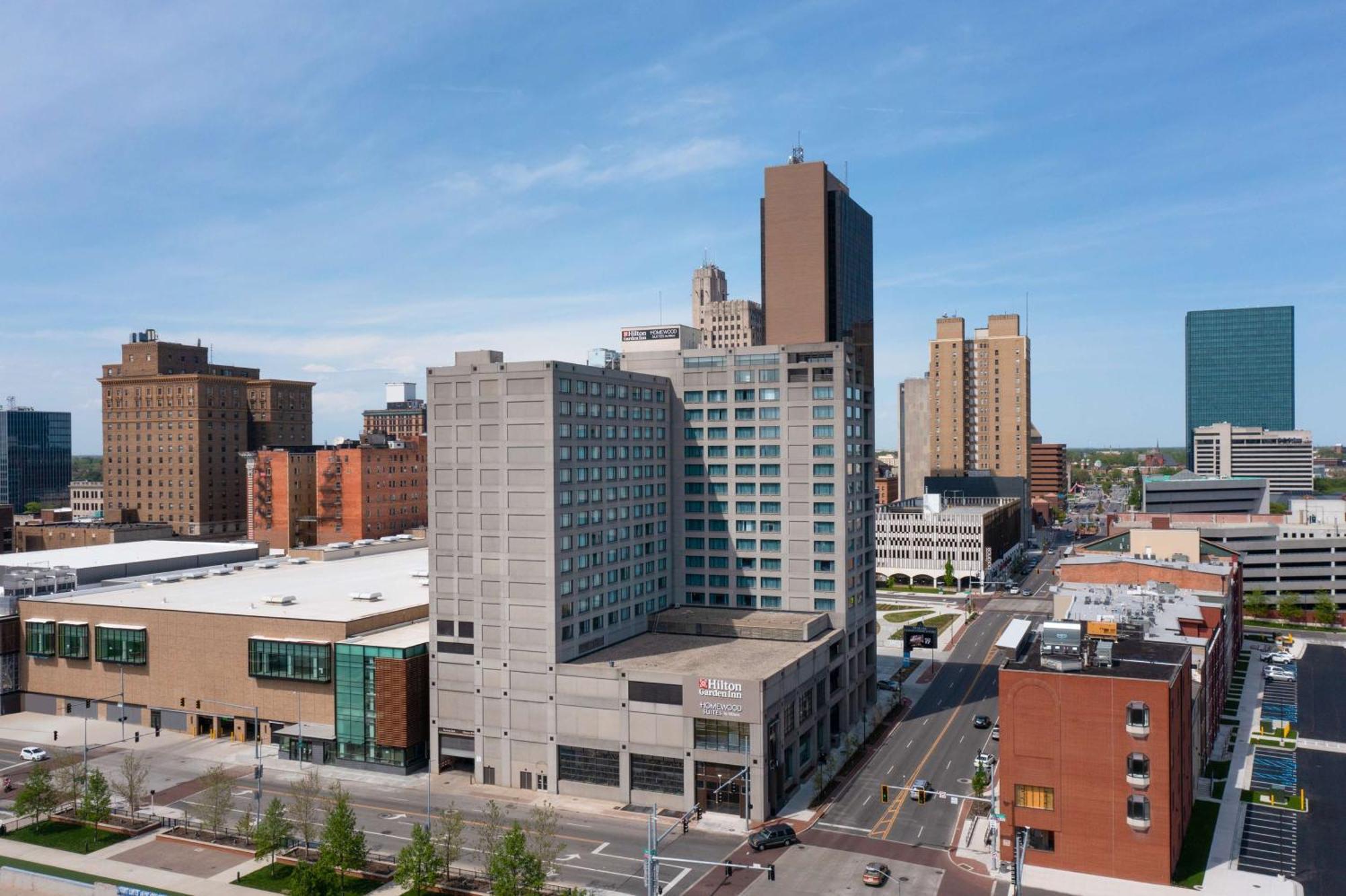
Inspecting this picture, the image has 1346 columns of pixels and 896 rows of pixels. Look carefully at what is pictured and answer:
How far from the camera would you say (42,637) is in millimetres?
116938

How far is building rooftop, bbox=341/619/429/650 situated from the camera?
9681 centimetres

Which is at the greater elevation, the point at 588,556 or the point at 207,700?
the point at 588,556

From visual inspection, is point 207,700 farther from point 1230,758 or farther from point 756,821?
point 1230,758

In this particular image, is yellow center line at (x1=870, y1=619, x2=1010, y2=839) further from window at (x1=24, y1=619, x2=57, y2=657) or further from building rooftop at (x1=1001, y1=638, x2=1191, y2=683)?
window at (x1=24, y1=619, x2=57, y2=657)

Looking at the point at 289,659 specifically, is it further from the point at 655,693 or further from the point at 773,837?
the point at 773,837

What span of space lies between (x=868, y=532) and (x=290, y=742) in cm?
6987

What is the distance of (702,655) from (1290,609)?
14035cm

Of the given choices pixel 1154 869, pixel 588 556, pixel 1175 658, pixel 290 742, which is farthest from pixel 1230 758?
pixel 290 742

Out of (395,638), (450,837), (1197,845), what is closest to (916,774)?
(1197,845)

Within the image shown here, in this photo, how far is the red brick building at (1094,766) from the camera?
68.8 metres

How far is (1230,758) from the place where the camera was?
97750mm

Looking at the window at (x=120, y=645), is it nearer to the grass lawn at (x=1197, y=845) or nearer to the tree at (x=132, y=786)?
the tree at (x=132, y=786)

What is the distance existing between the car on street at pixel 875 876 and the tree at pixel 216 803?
50195 millimetres

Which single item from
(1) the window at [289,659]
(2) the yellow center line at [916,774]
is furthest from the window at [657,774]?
(1) the window at [289,659]
